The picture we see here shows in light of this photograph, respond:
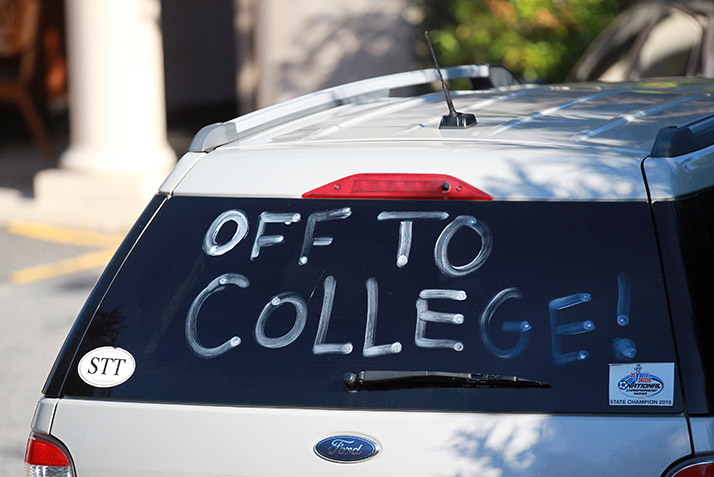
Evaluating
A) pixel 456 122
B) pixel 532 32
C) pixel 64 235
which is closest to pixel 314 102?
pixel 456 122

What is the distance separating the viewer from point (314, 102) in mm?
3166

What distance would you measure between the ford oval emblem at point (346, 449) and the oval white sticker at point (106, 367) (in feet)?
1.63

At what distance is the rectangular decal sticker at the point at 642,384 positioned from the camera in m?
1.97

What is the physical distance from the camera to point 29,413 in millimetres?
5309

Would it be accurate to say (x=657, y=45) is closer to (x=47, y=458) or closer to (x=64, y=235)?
(x=64, y=235)

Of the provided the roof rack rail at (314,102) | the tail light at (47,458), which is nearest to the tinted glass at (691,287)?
the roof rack rail at (314,102)

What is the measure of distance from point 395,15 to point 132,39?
2887 millimetres

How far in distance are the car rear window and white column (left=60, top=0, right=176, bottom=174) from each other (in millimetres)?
7772

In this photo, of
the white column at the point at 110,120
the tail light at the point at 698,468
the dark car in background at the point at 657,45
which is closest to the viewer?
the tail light at the point at 698,468

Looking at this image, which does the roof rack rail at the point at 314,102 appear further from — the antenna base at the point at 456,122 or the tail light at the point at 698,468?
the tail light at the point at 698,468

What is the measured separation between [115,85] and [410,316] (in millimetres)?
8281

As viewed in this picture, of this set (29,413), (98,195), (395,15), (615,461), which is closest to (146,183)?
(98,195)

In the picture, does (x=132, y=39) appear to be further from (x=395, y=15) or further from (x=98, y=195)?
(x=395, y=15)

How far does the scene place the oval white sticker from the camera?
2.24 metres
